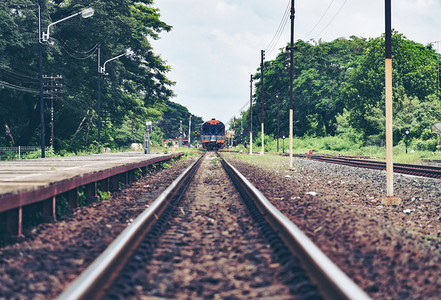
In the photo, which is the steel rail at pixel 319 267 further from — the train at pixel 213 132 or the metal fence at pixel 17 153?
the train at pixel 213 132

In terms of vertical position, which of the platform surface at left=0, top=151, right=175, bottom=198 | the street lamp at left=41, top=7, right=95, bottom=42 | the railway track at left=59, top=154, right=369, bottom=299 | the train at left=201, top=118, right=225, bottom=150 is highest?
the street lamp at left=41, top=7, right=95, bottom=42

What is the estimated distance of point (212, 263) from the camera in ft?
12.0

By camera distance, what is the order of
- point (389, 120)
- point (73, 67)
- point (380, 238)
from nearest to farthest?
1. point (380, 238)
2. point (389, 120)
3. point (73, 67)

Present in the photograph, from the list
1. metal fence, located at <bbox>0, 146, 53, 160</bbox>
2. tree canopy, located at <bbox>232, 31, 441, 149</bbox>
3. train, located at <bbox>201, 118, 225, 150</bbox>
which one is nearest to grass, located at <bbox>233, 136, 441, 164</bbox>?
tree canopy, located at <bbox>232, 31, 441, 149</bbox>

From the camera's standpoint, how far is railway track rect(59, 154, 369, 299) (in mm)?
2762

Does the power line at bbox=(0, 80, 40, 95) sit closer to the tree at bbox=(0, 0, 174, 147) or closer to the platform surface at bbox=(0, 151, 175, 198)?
the tree at bbox=(0, 0, 174, 147)

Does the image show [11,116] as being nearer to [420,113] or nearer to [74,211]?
[74,211]

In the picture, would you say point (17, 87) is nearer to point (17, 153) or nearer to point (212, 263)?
point (17, 153)

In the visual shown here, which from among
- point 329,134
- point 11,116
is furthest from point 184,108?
point 11,116

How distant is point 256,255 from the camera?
3.85 m

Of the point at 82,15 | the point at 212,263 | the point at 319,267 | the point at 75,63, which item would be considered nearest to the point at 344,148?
the point at 75,63

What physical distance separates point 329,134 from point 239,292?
2146 inches

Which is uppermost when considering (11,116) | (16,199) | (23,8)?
(23,8)

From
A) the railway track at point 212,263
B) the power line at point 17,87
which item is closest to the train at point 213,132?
the power line at point 17,87
